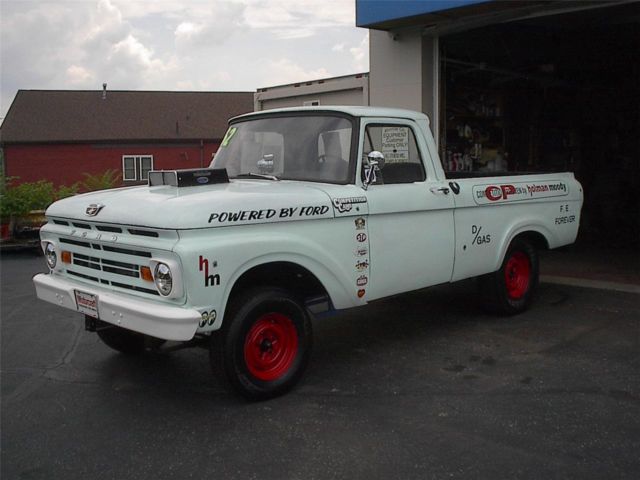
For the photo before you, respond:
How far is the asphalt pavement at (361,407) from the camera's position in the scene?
3.77 meters

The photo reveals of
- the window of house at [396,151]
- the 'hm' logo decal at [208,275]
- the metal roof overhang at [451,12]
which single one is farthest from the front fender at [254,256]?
the metal roof overhang at [451,12]

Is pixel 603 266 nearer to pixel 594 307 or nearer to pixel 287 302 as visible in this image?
pixel 594 307

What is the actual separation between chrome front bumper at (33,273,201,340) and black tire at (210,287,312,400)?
40 centimetres

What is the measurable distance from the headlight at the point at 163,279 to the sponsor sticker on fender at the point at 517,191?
312 cm

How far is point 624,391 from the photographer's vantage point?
4.81 meters

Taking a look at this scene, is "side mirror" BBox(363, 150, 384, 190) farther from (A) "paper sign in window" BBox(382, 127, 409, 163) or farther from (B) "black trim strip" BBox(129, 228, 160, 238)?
(B) "black trim strip" BBox(129, 228, 160, 238)

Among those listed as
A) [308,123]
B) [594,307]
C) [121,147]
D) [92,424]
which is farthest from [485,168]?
[121,147]

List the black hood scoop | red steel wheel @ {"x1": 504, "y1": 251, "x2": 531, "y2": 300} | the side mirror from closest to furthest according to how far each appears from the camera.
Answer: the black hood scoop, the side mirror, red steel wheel @ {"x1": 504, "y1": 251, "x2": 531, "y2": 300}

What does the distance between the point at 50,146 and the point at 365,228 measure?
33.4m

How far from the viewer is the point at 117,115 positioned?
37250mm

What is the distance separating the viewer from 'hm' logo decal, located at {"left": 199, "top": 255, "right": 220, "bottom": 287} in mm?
4109

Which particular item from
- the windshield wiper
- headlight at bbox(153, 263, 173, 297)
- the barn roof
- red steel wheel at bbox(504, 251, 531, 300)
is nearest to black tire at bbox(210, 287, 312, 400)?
headlight at bbox(153, 263, 173, 297)

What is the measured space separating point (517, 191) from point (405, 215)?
5.67 feet

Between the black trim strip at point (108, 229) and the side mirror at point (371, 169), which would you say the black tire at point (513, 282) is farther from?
the black trim strip at point (108, 229)
